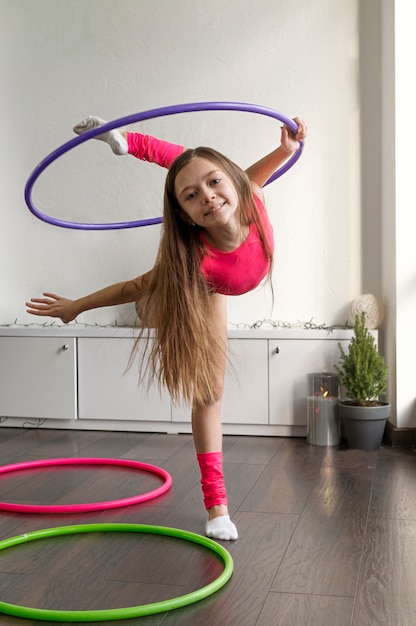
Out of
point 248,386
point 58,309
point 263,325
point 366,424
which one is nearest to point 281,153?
point 58,309

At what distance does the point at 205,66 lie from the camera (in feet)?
15.1

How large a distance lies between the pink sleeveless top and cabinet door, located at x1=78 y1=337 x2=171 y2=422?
1976mm

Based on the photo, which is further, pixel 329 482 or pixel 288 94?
pixel 288 94

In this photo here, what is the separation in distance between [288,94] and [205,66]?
52 centimetres

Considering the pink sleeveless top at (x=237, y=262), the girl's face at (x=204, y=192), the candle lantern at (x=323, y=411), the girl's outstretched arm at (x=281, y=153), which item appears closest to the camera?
the girl's face at (x=204, y=192)

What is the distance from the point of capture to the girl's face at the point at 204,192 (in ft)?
7.63

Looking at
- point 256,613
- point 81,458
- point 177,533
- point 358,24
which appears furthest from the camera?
point 358,24

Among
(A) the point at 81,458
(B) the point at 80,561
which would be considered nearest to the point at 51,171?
(A) the point at 81,458

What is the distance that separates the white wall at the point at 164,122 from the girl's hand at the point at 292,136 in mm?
1808

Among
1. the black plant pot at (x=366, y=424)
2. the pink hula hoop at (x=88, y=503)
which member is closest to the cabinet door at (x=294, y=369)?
the black plant pot at (x=366, y=424)

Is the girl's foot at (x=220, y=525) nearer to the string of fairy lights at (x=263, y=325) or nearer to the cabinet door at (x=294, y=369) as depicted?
the cabinet door at (x=294, y=369)

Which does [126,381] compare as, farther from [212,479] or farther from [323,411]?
[212,479]

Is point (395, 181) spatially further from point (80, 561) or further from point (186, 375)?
point (80, 561)

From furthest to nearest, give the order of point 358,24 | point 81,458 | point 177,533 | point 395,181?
point 358,24
point 395,181
point 81,458
point 177,533
